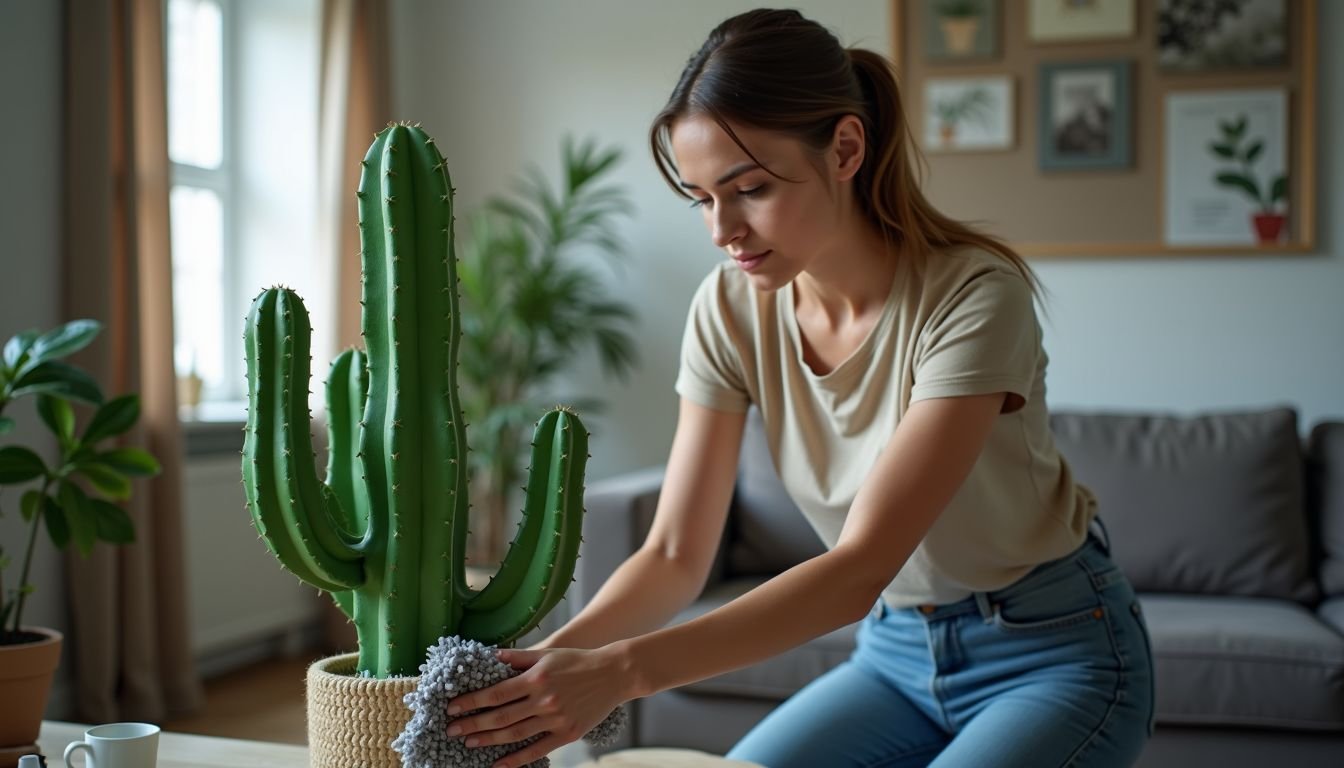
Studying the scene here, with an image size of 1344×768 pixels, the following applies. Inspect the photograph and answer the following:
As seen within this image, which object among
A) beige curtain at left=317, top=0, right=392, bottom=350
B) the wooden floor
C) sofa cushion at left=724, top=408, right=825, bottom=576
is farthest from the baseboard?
sofa cushion at left=724, top=408, right=825, bottom=576

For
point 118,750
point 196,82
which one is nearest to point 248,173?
point 196,82

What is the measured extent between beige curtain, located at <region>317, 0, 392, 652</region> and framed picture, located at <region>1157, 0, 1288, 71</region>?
7.89 feet

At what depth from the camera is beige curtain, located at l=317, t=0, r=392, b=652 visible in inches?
159

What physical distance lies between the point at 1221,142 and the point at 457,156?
2.44 meters

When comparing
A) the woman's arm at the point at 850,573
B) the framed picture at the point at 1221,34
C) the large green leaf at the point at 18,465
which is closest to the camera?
the woman's arm at the point at 850,573

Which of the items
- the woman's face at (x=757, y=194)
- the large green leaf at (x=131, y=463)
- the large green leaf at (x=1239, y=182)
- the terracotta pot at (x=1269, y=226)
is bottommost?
the large green leaf at (x=131, y=463)

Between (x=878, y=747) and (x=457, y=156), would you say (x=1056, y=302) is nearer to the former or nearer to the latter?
(x=457, y=156)

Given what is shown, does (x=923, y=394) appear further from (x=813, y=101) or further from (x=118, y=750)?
(x=118, y=750)

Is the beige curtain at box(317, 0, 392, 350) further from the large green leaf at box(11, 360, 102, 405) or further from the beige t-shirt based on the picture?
the beige t-shirt

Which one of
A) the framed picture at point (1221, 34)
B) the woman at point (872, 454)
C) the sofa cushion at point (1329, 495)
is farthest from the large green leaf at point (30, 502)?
the framed picture at point (1221, 34)

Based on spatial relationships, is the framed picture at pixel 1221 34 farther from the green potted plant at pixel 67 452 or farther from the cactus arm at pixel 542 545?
the cactus arm at pixel 542 545

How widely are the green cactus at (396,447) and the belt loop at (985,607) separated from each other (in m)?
0.58

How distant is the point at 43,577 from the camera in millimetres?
3059

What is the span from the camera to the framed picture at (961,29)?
151 inches
